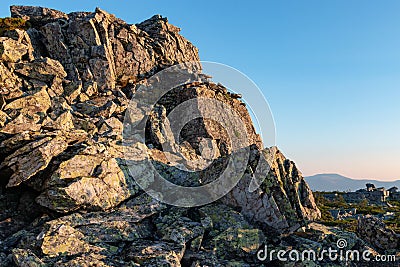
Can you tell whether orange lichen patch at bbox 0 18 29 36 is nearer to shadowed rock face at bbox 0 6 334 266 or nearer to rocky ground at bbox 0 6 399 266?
shadowed rock face at bbox 0 6 334 266

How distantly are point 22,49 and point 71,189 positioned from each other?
2947cm

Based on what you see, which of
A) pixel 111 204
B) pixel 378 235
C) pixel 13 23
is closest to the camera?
pixel 111 204

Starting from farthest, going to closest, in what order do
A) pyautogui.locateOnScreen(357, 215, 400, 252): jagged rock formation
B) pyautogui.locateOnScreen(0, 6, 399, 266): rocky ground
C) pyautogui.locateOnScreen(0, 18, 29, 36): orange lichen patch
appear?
pyautogui.locateOnScreen(0, 18, 29, 36): orange lichen patch
pyautogui.locateOnScreen(357, 215, 400, 252): jagged rock formation
pyautogui.locateOnScreen(0, 6, 399, 266): rocky ground

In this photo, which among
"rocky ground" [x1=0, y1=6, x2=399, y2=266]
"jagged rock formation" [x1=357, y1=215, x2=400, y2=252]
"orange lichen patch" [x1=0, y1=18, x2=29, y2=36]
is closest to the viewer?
"rocky ground" [x1=0, y1=6, x2=399, y2=266]

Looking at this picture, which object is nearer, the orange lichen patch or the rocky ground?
the rocky ground

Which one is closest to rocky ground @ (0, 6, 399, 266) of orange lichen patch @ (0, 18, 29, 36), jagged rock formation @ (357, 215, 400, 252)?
jagged rock formation @ (357, 215, 400, 252)

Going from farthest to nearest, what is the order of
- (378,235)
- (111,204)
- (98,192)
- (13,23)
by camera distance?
1. (13,23)
2. (378,235)
3. (111,204)
4. (98,192)

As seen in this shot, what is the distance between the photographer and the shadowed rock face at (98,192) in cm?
1694

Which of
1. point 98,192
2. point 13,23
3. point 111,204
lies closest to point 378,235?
point 111,204

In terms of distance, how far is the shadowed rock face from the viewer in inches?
667

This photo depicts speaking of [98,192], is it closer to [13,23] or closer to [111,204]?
[111,204]

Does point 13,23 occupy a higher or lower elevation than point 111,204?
higher

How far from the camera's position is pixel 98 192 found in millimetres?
20953

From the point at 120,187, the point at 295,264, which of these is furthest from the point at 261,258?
the point at 120,187
